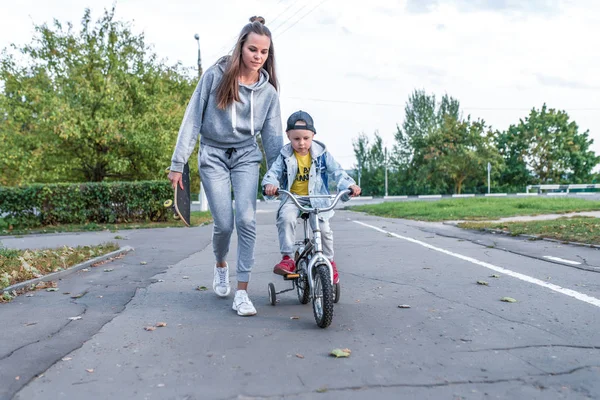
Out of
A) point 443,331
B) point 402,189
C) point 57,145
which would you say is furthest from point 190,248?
point 402,189

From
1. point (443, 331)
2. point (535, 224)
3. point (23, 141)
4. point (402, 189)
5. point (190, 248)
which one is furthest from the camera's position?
point (402, 189)

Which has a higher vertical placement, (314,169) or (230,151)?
(230,151)

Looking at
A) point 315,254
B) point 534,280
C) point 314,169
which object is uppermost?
point 314,169

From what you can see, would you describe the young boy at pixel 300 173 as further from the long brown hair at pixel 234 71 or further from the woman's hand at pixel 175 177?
the woman's hand at pixel 175 177

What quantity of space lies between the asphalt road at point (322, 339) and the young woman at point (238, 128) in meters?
0.73

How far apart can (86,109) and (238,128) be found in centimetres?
1831

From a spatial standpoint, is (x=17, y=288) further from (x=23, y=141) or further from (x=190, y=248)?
(x=23, y=141)

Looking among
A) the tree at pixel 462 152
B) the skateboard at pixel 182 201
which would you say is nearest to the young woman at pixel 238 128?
the skateboard at pixel 182 201

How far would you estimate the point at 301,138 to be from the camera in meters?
4.68

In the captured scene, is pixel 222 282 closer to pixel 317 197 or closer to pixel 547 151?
pixel 317 197

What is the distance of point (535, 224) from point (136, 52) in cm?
1751

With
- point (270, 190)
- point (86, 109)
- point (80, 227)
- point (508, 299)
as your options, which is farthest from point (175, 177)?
point (86, 109)

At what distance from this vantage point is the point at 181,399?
275 centimetres

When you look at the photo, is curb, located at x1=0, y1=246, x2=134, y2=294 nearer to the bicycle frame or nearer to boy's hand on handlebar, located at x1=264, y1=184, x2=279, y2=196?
boy's hand on handlebar, located at x1=264, y1=184, x2=279, y2=196
